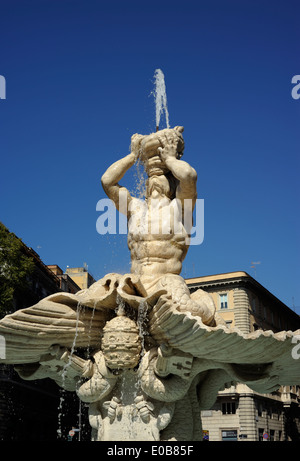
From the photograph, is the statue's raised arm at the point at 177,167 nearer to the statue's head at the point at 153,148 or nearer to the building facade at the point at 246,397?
the statue's head at the point at 153,148

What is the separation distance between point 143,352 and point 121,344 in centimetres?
35

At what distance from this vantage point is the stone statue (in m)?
5.51

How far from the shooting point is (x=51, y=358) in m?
6.25

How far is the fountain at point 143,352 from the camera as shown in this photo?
550 cm

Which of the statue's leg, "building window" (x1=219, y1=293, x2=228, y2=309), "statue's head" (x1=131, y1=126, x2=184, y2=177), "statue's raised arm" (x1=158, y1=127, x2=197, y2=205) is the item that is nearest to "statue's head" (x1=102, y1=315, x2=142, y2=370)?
the statue's leg

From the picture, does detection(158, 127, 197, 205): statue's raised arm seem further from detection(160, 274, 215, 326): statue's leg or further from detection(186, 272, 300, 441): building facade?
detection(186, 272, 300, 441): building facade

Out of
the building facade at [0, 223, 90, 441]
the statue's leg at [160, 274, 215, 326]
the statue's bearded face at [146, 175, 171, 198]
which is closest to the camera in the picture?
the statue's leg at [160, 274, 215, 326]

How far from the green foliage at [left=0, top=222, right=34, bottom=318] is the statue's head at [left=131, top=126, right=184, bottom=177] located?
1188 centimetres

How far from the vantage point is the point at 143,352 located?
605 cm

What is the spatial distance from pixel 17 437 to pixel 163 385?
21762 millimetres

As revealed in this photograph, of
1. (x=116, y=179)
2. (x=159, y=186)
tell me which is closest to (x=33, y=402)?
(x=116, y=179)

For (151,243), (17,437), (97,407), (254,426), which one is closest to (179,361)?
(97,407)

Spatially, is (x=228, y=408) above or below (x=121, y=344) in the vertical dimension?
below

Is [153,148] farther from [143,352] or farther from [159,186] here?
[143,352]
